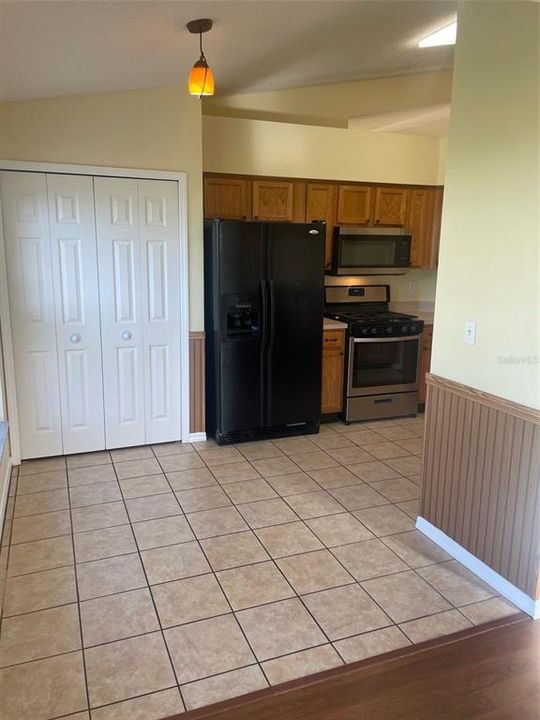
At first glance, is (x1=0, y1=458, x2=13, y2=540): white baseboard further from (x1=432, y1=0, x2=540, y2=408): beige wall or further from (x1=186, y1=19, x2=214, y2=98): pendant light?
(x1=432, y1=0, x2=540, y2=408): beige wall

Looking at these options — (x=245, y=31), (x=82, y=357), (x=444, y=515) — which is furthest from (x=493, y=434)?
(x=82, y=357)

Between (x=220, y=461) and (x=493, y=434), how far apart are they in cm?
212

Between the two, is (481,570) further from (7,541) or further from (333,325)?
(333,325)

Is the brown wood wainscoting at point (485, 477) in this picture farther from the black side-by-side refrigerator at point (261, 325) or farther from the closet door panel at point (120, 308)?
the closet door panel at point (120, 308)

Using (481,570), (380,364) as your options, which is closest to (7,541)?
(481,570)

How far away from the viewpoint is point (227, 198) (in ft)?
15.0

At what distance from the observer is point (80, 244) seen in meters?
3.77

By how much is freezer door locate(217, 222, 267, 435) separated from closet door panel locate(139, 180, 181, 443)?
354 millimetres

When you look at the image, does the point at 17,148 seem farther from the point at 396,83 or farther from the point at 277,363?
the point at 396,83

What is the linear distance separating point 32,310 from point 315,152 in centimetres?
276

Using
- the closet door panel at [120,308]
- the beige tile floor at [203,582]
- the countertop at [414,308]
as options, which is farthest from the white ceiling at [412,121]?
the beige tile floor at [203,582]

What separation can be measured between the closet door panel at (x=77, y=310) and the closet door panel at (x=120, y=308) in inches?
2.2

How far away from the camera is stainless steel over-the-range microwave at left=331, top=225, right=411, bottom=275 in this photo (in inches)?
196

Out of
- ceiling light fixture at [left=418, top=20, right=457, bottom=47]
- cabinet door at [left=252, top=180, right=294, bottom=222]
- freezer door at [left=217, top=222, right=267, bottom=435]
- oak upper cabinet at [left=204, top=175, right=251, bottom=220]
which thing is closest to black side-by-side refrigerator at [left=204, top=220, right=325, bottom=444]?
freezer door at [left=217, top=222, right=267, bottom=435]
